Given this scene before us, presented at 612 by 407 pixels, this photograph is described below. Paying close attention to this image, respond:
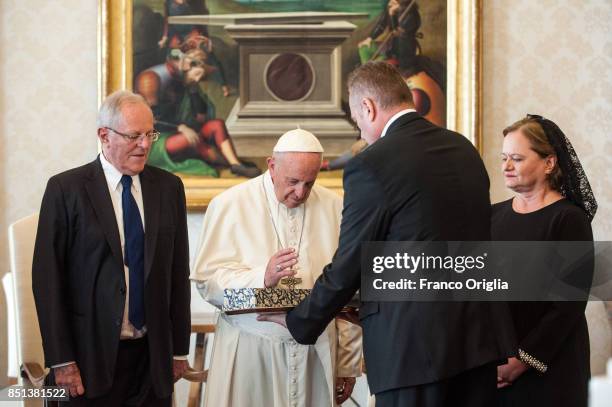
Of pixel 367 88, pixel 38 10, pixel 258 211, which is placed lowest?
pixel 258 211

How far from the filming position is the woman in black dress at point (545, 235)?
3.33 metres

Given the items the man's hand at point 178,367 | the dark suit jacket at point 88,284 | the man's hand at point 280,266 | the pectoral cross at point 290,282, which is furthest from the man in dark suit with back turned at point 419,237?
the man's hand at point 178,367

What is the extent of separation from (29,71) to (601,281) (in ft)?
12.5

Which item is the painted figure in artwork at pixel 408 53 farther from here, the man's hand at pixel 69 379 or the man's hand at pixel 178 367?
the man's hand at pixel 69 379

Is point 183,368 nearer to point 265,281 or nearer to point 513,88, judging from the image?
point 265,281

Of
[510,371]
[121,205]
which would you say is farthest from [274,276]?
[510,371]

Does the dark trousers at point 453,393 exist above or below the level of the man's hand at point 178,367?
above

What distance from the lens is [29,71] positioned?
220 inches

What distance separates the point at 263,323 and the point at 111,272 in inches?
27.0

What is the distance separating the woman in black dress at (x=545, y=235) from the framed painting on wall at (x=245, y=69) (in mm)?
2045

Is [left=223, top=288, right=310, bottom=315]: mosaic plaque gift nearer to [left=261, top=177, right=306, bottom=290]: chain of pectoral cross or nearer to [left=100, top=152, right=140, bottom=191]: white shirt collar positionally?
[left=261, top=177, right=306, bottom=290]: chain of pectoral cross

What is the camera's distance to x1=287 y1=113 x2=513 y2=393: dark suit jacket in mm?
2734

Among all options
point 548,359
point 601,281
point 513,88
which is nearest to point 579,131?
point 513,88

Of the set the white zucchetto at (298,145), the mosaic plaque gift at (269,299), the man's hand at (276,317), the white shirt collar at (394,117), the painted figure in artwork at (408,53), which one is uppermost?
the painted figure in artwork at (408,53)
